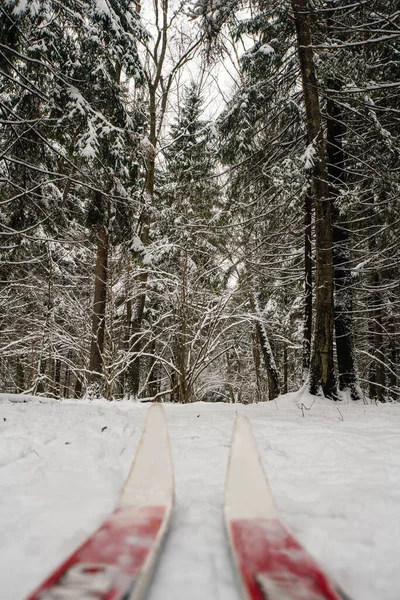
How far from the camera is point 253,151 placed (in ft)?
23.6

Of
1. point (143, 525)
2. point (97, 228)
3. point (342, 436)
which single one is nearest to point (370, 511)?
point (143, 525)

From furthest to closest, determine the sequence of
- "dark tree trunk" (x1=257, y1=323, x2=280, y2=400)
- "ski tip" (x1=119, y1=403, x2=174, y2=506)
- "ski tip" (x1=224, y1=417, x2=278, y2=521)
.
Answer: "dark tree trunk" (x1=257, y1=323, x2=280, y2=400)
"ski tip" (x1=119, y1=403, x2=174, y2=506)
"ski tip" (x1=224, y1=417, x2=278, y2=521)

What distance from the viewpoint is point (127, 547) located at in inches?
39.5

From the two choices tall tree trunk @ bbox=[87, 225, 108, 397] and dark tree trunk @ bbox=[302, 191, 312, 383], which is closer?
dark tree trunk @ bbox=[302, 191, 312, 383]

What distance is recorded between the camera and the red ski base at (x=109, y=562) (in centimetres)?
74

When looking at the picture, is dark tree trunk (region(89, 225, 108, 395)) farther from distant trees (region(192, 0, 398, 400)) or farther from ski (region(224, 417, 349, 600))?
ski (region(224, 417, 349, 600))

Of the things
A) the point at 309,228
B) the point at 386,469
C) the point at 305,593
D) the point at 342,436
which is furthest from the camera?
the point at 309,228

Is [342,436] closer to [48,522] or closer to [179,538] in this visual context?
[179,538]

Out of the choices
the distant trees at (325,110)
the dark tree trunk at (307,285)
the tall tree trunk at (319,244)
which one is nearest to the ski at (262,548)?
the tall tree trunk at (319,244)

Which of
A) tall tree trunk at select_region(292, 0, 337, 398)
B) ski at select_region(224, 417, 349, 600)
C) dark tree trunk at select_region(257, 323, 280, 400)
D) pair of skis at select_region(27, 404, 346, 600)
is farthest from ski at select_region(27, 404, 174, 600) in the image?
dark tree trunk at select_region(257, 323, 280, 400)

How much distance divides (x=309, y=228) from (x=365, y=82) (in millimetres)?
2703

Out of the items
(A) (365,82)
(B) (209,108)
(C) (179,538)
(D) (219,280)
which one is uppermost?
(B) (209,108)

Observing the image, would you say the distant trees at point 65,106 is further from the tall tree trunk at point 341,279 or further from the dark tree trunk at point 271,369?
the dark tree trunk at point 271,369

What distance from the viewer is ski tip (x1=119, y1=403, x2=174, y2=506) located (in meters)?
1.41
